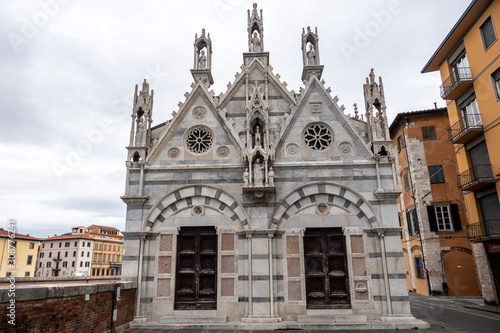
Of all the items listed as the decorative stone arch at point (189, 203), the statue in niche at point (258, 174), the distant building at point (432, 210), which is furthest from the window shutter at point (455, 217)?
the decorative stone arch at point (189, 203)

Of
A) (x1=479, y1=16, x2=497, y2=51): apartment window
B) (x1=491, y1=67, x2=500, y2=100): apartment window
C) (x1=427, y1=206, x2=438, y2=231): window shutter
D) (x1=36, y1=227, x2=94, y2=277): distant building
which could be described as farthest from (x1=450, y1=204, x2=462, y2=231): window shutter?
(x1=36, y1=227, x2=94, y2=277): distant building

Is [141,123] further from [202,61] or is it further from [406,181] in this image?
[406,181]

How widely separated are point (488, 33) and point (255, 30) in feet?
40.7

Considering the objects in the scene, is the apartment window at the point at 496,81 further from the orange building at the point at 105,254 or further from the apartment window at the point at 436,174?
the orange building at the point at 105,254

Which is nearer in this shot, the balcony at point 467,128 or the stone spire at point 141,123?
the stone spire at point 141,123

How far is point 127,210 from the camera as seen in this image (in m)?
12.7

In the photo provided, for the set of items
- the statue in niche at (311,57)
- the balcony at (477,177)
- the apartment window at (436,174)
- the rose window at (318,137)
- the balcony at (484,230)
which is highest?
the statue in niche at (311,57)

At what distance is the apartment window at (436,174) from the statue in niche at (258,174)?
719 inches

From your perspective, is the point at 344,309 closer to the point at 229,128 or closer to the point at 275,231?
the point at 275,231

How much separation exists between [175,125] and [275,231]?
19.9 feet

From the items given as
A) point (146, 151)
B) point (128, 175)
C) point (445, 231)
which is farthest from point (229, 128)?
point (445, 231)

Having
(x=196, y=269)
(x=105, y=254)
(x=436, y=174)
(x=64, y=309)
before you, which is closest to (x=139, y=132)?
(x=196, y=269)

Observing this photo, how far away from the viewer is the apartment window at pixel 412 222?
25258 mm

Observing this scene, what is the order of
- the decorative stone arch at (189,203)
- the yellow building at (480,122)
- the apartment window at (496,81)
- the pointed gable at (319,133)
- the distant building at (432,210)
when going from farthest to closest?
the distant building at (432,210)
the yellow building at (480,122)
the apartment window at (496,81)
the pointed gable at (319,133)
the decorative stone arch at (189,203)
